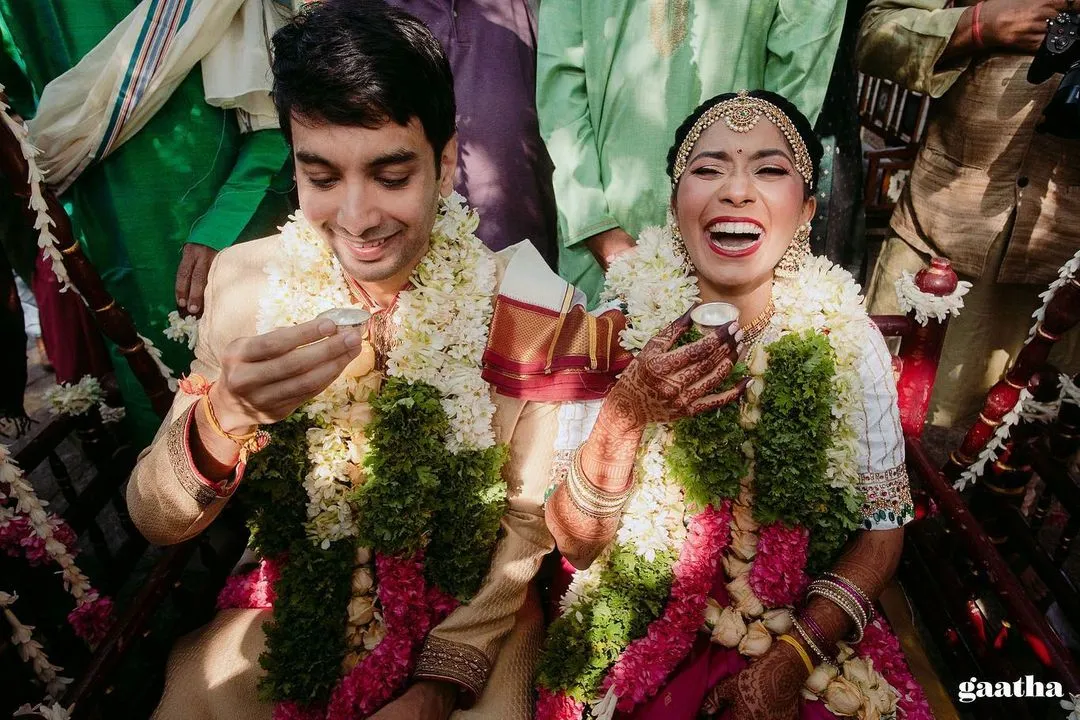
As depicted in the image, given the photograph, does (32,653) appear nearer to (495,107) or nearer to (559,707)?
(559,707)

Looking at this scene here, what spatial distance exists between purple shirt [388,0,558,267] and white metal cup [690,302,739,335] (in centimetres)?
176

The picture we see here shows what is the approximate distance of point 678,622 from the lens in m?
1.93

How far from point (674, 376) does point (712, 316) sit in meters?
0.17

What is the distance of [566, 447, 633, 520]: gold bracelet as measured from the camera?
5.73 feet

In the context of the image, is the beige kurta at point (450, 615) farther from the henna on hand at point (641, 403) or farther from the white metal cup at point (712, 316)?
the white metal cup at point (712, 316)

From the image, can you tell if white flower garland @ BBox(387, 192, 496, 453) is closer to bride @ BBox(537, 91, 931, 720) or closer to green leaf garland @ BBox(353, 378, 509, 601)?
green leaf garland @ BBox(353, 378, 509, 601)

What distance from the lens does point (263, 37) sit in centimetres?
268

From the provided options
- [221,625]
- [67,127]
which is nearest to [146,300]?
[67,127]

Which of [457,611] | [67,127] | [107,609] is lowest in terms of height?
[107,609]

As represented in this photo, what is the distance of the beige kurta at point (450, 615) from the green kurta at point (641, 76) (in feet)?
2.78

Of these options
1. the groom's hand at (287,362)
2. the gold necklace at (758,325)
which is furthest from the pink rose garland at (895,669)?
the groom's hand at (287,362)

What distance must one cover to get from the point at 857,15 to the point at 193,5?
3.56m

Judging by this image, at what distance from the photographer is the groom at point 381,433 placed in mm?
1747

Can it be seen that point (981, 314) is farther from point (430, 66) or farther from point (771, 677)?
point (430, 66)
